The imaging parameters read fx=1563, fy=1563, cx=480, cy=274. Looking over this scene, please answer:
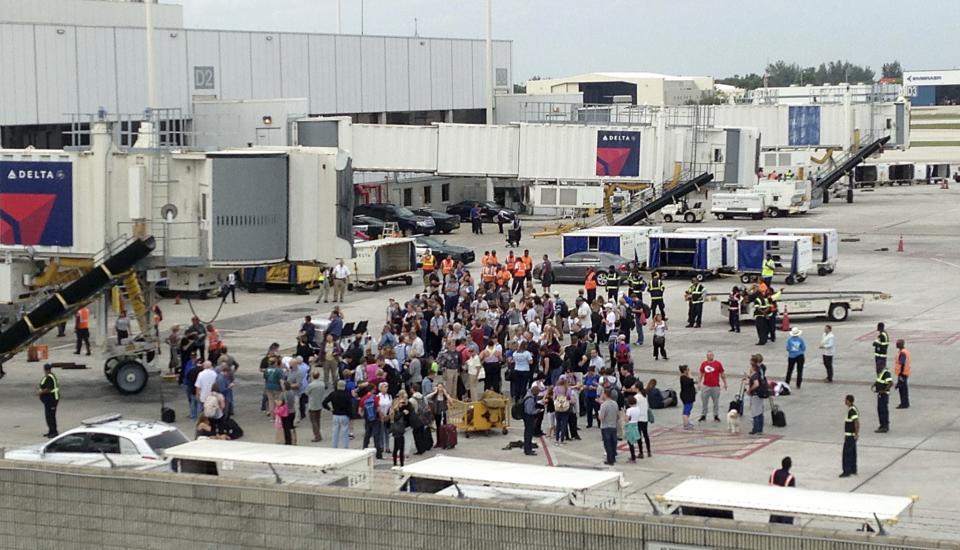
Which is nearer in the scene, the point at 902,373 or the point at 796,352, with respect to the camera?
the point at 902,373

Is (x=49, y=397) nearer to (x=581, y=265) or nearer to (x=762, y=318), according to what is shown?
(x=762, y=318)

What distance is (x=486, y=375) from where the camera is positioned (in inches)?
1209

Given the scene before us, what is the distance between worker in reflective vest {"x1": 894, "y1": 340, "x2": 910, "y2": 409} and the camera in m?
29.1

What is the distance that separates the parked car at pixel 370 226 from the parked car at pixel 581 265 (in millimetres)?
11791

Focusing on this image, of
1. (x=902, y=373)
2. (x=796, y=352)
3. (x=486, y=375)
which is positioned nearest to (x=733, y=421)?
(x=902, y=373)

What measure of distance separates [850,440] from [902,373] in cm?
555

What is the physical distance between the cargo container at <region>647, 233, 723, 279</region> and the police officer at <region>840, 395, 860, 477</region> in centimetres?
2590

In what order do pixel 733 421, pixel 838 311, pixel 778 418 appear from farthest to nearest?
pixel 838 311 < pixel 778 418 < pixel 733 421

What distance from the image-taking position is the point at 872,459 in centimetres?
2545

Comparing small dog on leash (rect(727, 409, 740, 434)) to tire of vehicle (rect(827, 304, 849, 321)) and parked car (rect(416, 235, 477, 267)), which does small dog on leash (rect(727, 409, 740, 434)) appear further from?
parked car (rect(416, 235, 477, 267))

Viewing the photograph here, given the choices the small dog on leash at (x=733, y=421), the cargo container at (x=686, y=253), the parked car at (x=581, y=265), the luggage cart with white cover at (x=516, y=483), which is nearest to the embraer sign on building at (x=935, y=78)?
the cargo container at (x=686, y=253)

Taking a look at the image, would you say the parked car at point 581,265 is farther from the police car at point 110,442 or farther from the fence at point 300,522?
the fence at point 300,522

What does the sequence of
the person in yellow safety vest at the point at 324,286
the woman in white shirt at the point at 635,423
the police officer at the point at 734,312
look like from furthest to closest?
the person in yellow safety vest at the point at 324,286 → the police officer at the point at 734,312 → the woman in white shirt at the point at 635,423

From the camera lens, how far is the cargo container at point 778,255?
49.1m
